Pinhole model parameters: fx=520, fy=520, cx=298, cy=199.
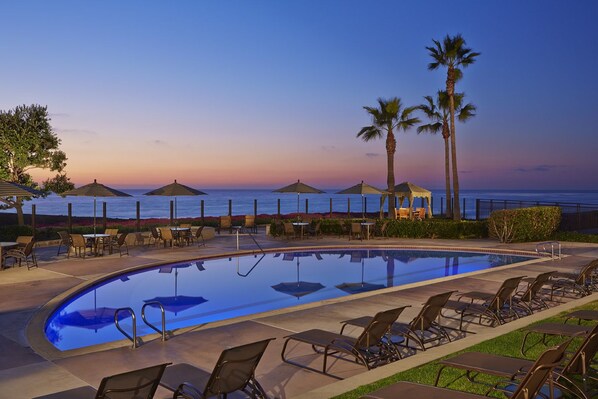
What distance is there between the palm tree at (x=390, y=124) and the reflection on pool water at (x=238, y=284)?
34.1 feet

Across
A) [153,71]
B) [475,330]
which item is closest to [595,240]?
[475,330]

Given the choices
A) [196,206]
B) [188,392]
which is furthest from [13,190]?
[196,206]

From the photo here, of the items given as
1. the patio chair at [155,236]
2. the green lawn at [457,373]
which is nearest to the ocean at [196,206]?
the patio chair at [155,236]

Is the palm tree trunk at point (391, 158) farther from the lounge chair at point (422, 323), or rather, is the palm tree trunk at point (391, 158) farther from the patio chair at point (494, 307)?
the lounge chair at point (422, 323)

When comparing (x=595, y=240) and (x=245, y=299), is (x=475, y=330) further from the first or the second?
(x=595, y=240)

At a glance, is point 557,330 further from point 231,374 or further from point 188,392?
point 188,392

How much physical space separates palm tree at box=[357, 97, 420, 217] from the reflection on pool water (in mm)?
10400

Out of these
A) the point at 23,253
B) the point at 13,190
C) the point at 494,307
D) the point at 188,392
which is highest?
the point at 13,190

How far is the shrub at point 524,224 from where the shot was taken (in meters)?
21.1

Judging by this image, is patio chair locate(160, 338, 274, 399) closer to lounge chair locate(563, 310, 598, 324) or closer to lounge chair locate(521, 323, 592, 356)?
lounge chair locate(521, 323, 592, 356)

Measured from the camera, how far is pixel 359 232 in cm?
2270

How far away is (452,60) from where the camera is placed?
94.8ft

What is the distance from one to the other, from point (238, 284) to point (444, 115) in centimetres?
2272

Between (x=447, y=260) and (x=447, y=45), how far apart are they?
15.1 meters
